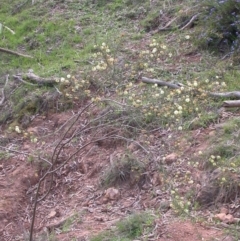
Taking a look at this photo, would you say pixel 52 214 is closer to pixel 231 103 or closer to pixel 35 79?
pixel 231 103

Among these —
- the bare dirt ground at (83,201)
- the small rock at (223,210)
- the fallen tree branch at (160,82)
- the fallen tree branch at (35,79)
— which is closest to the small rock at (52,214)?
the bare dirt ground at (83,201)

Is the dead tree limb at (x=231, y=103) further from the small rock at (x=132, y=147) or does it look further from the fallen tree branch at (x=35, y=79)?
the fallen tree branch at (x=35, y=79)

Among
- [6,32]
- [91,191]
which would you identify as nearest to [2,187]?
[91,191]

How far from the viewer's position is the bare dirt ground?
4434 millimetres

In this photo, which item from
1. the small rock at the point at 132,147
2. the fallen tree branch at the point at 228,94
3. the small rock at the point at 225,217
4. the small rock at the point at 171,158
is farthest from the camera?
the fallen tree branch at the point at 228,94

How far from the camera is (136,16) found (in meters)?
8.60

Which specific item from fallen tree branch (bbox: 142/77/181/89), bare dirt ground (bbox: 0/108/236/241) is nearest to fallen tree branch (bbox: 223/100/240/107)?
bare dirt ground (bbox: 0/108/236/241)

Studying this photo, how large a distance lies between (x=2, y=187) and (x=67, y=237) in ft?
4.64

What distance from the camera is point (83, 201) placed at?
5.27 metres

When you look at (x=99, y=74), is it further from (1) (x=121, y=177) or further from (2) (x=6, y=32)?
(2) (x=6, y=32)

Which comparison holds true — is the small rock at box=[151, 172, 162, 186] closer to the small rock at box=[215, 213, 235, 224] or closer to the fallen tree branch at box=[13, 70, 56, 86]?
the small rock at box=[215, 213, 235, 224]

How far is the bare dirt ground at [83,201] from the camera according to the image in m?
4.43

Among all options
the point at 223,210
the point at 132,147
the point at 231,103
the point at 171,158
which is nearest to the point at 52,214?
the point at 132,147

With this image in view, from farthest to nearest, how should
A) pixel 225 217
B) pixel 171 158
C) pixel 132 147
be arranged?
pixel 132 147 → pixel 171 158 → pixel 225 217
